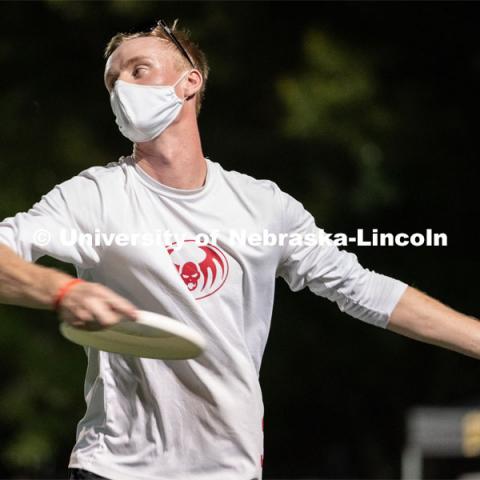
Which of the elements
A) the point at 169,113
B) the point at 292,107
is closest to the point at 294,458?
the point at 292,107

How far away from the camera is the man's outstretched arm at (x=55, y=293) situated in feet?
8.74

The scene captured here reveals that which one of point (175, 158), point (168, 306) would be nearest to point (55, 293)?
point (168, 306)

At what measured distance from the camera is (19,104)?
9.43 metres

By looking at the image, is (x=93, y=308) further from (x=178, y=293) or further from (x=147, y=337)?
(x=178, y=293)

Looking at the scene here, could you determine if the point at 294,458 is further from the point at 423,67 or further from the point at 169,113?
the point at 169,113

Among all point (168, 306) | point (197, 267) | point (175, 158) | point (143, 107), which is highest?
point (143, 107)

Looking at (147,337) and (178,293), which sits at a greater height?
(178,293)

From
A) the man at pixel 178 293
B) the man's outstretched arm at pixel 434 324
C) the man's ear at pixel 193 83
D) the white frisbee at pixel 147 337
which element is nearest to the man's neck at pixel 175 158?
the man at pixel 178 293

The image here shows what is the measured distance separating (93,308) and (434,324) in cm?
120

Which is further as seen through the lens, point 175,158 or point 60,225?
point 175,158

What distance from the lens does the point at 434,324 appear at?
3.54 metres

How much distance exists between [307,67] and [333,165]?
71 centimetres

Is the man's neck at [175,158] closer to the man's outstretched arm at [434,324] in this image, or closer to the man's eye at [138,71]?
the man's eye at [138,71]

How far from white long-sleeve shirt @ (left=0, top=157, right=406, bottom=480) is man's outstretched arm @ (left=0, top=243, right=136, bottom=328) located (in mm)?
174
